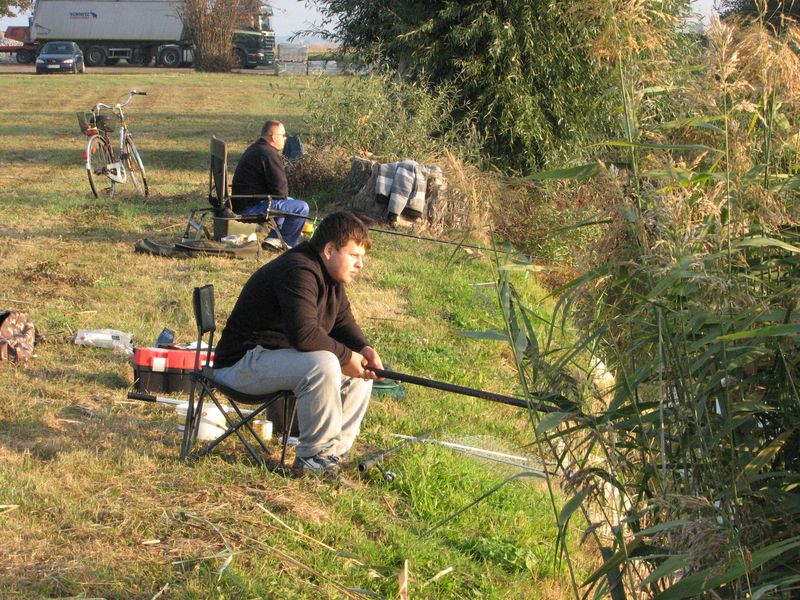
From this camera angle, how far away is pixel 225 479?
15.3 feet

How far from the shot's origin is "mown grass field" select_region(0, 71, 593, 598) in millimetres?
3906

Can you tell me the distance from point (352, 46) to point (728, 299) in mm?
14397

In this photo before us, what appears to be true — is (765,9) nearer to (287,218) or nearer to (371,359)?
(371,359)

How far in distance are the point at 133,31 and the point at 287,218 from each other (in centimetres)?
3926

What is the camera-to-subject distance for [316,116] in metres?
13.7

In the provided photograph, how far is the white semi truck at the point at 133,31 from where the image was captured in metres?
45.3

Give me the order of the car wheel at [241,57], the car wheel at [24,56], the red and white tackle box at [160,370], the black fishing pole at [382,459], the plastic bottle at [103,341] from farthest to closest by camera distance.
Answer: the car wheel at [24,56] < the car wheel at [241,57] < the plastic bottle at [103,341] < the red and white tackle box at [160,370] < the black fishing pole at [382,459]

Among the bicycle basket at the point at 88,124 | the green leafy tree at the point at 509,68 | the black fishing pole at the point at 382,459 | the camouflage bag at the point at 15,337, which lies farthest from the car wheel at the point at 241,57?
the black fishing pole at the point at 382,459

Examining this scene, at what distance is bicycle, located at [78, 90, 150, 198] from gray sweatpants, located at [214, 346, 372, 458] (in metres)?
7.84

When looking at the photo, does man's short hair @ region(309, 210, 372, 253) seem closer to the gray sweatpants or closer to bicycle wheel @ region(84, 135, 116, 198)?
the gray sweatpants

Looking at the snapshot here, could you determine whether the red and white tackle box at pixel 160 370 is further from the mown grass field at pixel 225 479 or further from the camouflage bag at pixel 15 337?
the camouflage bag at pixel 15 337

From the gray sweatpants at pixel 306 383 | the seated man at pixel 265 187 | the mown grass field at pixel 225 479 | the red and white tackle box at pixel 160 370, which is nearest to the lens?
the mown grass field at pixel 225 479

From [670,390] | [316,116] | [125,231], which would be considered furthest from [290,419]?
[316,116]

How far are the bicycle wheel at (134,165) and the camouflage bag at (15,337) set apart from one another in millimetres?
6324
